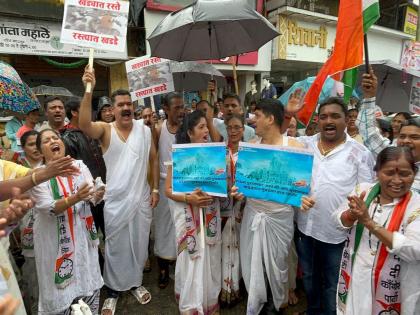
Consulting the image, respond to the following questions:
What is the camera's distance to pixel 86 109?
268 cm

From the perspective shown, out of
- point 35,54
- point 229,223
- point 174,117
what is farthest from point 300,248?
point 35,54

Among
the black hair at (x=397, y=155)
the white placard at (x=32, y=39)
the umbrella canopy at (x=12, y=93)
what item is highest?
the white placard at (x=32, y=39)

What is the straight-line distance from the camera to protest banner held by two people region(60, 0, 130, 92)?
2.64 metres

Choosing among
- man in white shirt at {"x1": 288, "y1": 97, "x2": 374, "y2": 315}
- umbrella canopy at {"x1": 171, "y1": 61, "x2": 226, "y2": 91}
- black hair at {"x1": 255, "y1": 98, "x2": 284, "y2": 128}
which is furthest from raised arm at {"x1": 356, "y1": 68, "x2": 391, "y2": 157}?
umbrella canopy at {"x1": 171, "y1": 61, "x2": 226, "y2": 91}

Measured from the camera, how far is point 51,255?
2.27 m

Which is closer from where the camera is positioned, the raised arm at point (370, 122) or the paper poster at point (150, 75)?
the raised arm at point (370, 122)

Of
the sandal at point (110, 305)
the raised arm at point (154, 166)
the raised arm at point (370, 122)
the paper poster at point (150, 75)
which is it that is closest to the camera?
the raised arm at point (370, 122)

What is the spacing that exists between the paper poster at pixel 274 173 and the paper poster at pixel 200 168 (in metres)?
0.14

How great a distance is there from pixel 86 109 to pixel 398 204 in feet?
7.85

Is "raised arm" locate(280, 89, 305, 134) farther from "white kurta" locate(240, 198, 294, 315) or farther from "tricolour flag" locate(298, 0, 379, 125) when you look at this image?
"white kurta" locate(240, 198, 294, 315)

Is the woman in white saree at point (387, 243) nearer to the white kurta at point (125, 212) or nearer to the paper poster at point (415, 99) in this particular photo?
the paper poster at point (415, 99)

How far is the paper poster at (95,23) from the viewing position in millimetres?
2643

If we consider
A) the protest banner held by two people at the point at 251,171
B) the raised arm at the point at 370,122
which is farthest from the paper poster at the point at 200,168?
the raised arm at the point at 370,122

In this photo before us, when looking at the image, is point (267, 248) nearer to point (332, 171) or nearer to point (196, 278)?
point (196, 278)
